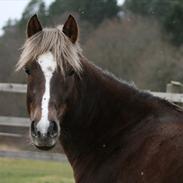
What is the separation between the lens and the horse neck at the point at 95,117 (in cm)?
425

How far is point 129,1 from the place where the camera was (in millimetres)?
34406

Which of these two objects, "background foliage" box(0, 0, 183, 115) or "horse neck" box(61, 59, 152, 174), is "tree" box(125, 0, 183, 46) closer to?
"background foliage" box(0, 0, 183, 115)

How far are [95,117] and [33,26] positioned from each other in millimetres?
813

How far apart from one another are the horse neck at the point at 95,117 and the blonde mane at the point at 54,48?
217 mm

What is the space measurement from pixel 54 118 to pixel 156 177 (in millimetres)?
776

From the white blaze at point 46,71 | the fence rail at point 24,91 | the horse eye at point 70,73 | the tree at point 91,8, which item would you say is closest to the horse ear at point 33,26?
the white blaze at point 46,71

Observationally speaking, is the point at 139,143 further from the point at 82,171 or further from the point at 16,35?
the point at 16,35

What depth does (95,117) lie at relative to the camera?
432 centimetres

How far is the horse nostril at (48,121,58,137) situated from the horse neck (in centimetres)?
40

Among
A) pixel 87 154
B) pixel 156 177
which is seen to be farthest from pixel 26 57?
pixel 156 177

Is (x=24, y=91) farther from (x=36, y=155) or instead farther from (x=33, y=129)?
(x=33, y=129)

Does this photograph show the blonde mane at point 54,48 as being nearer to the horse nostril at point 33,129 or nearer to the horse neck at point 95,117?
the horse neck at point 95,117

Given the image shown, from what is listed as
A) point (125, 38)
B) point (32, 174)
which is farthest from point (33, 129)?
point (125, 38)

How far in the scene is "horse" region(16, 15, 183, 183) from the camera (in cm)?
386
